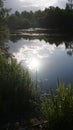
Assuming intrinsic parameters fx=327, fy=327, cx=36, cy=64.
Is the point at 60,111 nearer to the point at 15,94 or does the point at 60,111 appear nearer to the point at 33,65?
the point at 15,94

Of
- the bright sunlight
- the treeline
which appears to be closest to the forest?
the bright sunlight

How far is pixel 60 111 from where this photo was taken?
7.76 m

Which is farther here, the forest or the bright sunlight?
the bright sunlight

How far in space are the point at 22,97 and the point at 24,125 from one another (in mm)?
1417

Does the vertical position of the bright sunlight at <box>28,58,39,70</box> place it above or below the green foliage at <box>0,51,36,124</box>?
below

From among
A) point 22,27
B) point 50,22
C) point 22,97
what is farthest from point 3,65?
point 22,27

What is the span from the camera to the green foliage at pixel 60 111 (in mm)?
7641

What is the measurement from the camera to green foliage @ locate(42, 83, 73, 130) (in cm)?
764

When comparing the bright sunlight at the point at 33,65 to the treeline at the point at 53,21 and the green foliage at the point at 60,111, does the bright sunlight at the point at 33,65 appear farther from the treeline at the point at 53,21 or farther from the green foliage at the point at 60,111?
the treeline at the point at 53,21

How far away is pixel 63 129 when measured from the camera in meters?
7.66

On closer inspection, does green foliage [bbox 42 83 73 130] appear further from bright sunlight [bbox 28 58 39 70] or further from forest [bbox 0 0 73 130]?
bright sunlight [bbox 28 58 39 70]

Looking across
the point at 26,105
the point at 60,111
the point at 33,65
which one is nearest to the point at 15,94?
the point at 26,105

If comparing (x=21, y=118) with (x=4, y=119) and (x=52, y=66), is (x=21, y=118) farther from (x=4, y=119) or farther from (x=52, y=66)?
(x=52, y=66)

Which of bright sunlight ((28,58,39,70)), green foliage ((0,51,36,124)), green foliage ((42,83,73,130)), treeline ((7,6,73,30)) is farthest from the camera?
treeline ((7,6,73,30))
